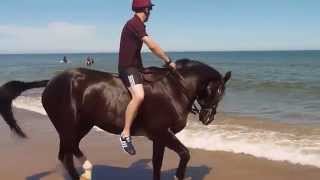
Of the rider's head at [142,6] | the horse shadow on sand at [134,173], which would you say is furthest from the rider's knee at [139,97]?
the horse shadow on sand at [134,173]

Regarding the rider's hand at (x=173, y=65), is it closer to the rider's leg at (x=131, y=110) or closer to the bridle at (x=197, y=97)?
the bridle at (x=197, y=97)

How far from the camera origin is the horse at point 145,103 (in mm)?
6043

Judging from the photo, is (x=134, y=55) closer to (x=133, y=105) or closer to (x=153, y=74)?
(x=153, y=74)

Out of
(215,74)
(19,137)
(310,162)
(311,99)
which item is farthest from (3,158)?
(311,99)

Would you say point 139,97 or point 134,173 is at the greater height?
point 139,97

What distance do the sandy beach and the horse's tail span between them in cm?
17

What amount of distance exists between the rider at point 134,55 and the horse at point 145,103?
0.50 ft

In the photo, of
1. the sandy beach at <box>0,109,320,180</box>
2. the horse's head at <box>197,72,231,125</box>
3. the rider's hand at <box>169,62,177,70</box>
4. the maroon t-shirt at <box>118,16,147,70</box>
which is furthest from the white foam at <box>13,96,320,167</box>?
the maroon t-shirt at <box>118,16,147,70</box>

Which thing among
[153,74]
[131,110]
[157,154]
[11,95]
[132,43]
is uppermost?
[132,43]

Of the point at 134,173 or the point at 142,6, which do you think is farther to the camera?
the point at 134,173

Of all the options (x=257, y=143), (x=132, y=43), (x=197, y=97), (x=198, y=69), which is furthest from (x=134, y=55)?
(x=257, y=143)

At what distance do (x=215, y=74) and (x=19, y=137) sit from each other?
9.53 feet

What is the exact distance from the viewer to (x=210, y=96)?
6270 mm

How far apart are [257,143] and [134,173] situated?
3.03 meters
